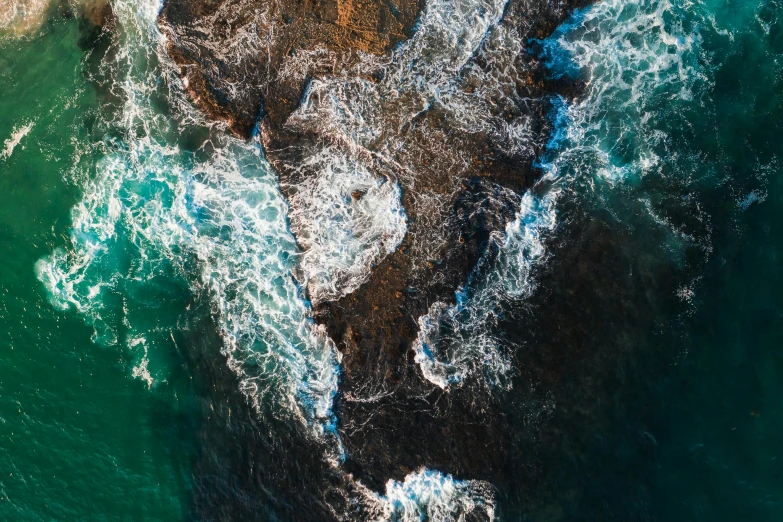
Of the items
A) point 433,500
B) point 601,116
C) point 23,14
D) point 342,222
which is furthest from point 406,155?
point 23,14

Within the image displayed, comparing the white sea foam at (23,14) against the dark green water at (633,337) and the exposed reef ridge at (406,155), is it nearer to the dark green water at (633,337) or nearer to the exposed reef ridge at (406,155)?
the dark green water at (633,337)

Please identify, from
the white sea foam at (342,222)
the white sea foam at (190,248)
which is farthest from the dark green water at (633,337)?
the white sea foam at (342,222)

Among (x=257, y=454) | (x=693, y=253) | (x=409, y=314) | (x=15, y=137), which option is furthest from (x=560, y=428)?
(x=15, y=137)

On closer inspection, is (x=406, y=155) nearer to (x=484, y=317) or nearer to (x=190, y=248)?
(x=484, y=317)

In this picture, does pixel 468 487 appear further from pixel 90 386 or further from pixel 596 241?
pixel 90 386

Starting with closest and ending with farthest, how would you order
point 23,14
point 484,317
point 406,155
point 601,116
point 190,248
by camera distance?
point 406,155, point 484,317, point 601,116, point 190,248, point 23,14

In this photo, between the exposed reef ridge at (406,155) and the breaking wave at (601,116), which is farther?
the breaking wave at (601,116)
